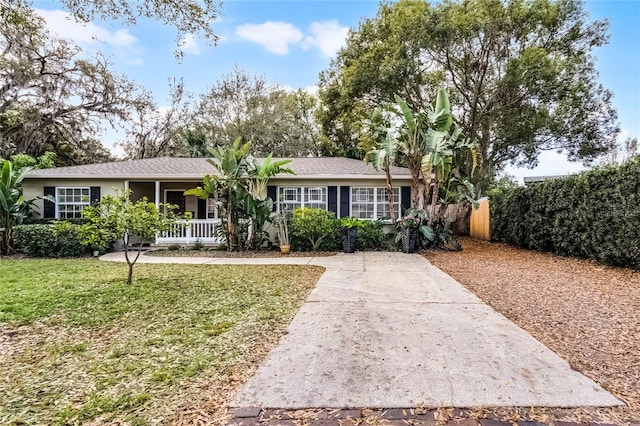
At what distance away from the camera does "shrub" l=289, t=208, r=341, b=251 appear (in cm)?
1074

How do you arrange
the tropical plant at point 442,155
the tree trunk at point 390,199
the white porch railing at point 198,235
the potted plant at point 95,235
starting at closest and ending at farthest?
the potted plant at point 95,235 < the tropical plant at point 442,155 < the tree trunk at point 390,199 < the white porch railing at point 198,235

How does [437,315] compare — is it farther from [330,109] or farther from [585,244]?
[330,109]

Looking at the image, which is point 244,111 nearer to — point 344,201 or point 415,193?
point 344,201

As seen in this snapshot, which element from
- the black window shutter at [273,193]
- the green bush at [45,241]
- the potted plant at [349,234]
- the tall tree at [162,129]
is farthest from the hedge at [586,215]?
the tall tree at [162,129]

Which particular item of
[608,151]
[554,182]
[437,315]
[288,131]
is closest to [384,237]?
[554,182]

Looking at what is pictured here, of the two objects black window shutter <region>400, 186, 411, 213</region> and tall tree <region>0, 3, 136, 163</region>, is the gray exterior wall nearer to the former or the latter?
tall tree <region>0, 3, 136, 163</region>

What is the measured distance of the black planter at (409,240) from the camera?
10914 mm

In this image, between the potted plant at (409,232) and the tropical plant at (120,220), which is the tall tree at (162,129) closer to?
the potted plant at (409,232)

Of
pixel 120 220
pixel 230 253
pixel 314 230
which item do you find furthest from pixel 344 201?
pixel 120 220

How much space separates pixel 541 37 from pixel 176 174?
53.6ft

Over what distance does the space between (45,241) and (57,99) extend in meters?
10.5

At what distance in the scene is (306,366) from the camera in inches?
120

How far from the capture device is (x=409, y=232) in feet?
35.9

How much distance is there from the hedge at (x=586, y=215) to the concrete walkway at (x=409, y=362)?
477cm
